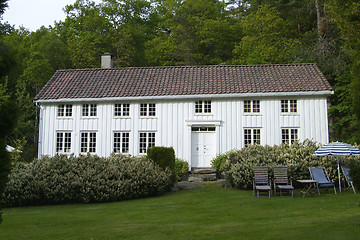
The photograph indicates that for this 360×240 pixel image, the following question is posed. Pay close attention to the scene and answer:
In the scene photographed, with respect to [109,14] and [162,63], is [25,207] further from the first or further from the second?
[109,14]

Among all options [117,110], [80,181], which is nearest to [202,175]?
[117,110]

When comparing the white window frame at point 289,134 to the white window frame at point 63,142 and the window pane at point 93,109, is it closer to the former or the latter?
the window pane at point 93,109

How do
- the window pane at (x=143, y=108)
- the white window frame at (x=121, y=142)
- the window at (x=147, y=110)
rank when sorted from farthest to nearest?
1. the window pane at (x=143, y=108)
2. the window at (x=147, y=110)
3. the white window frame at (x=121, y=142)

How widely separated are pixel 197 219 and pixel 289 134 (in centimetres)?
1378

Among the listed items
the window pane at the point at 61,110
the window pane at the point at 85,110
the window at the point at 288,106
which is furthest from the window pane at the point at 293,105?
the window pane at the point at 61,110

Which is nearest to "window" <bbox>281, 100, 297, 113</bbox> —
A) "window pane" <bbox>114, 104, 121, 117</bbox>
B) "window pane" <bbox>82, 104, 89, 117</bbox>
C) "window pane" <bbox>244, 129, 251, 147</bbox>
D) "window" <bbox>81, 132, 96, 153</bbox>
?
"window pane" <bbox>244, 129, 251, 147</bbox>

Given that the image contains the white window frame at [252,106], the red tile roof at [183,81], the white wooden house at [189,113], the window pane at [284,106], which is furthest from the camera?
the red tile roof at [183,81]

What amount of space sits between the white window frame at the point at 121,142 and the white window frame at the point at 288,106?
9770 millimetres

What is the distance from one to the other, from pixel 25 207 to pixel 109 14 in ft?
113

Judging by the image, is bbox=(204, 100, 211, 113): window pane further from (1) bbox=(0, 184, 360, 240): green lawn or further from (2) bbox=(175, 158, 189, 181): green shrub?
(1) bbox=(0, 184, 360, 240): green lawn

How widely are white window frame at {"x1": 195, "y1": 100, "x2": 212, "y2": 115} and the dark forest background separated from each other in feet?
37.5

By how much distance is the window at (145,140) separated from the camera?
23259 mm

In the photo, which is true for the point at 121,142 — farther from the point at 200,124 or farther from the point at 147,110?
the point at 200,124

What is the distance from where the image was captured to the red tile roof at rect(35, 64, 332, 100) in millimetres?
23047
